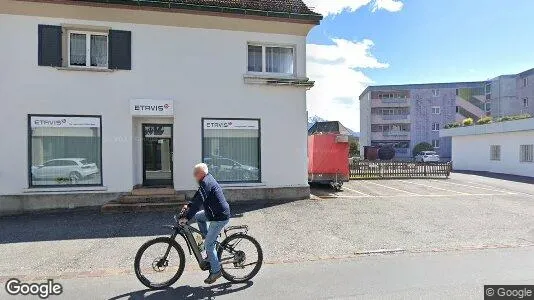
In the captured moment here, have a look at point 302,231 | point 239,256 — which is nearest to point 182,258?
point 239,256

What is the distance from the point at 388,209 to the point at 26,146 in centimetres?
1105

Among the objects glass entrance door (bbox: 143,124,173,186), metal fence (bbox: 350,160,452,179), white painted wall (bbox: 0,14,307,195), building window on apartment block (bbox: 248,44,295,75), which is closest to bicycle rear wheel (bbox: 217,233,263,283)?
white painted wall (bbox: 0,14,307,195)

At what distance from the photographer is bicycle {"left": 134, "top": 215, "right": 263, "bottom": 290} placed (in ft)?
16.1

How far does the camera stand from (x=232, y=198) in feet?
37.9

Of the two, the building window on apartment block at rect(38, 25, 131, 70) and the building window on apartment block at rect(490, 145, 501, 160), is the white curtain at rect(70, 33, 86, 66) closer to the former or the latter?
the building window on apartment block at rect(38, 25, 131, 70)

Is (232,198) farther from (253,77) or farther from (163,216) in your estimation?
(253,77)

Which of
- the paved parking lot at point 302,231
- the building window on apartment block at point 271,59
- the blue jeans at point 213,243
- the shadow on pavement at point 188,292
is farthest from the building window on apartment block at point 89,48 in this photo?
the shadow on pavement at point 188,292

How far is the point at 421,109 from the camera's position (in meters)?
57.8

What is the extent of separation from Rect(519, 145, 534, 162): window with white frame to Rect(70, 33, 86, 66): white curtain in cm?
2465

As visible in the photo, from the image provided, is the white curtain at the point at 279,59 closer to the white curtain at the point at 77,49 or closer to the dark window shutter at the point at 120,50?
the dark window shutter at the point at 120,50

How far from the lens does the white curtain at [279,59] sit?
12.2 meters

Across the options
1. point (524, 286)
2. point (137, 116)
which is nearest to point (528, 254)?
point (524, 286)

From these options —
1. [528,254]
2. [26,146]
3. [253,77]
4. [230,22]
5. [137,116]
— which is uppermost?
[230,22]

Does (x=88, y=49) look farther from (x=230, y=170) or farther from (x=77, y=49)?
(x=230, y=170)
